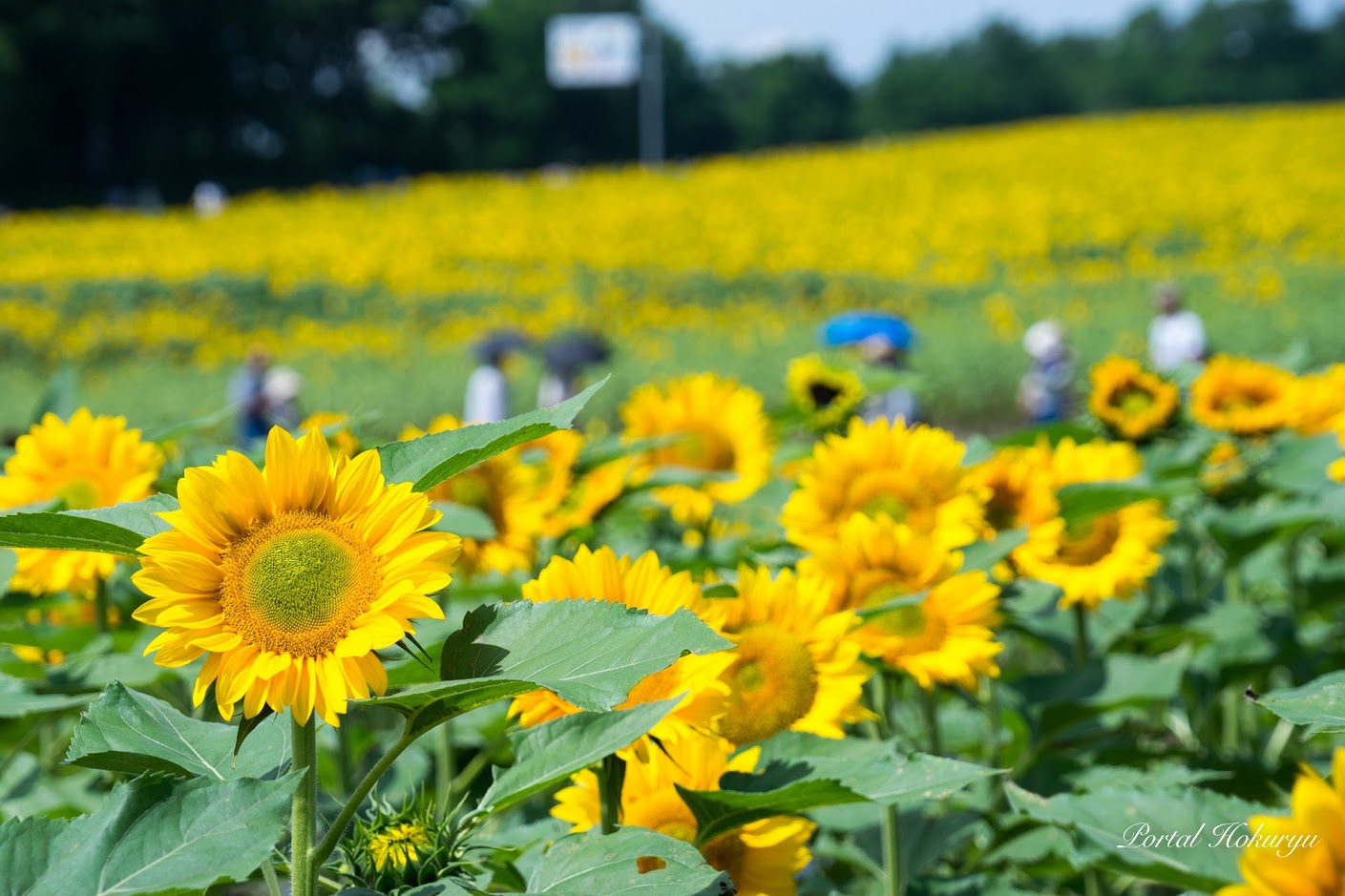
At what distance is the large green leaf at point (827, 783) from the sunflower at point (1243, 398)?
1085 mm

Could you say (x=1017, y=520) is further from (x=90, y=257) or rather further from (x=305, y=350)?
(x=90, y=257)

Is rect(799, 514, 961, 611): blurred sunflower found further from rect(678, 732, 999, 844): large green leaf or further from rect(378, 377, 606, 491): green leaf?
rect(378, 377, 606, 491): green leaf

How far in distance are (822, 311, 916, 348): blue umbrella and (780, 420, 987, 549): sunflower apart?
6.64 feet

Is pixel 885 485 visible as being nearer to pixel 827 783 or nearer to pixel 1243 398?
Answer: pixel 827 783

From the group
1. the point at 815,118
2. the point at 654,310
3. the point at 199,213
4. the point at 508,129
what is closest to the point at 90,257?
the point at 199,213

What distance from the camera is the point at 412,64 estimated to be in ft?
133

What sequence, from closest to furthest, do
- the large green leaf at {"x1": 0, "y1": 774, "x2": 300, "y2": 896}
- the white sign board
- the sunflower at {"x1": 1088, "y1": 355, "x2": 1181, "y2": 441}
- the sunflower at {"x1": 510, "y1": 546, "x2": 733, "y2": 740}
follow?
the large green leaf at {"x1": 0, "y1": 774, "x2": 300, "y2": 896} < the sunflower at {"x1": 510, "y1": 546, "x2": 733, "y2": 740} < the sunflower at {"x1": 1088, "y1": 355, "x2": 1181, "y2": 441} < the white sign board

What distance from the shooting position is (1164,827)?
0.83 meters

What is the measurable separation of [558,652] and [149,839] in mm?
233

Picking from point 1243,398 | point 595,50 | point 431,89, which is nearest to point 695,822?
point 1243,398

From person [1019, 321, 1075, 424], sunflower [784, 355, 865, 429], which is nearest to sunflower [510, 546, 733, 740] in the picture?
sunflower [784, 355, 865, 429]

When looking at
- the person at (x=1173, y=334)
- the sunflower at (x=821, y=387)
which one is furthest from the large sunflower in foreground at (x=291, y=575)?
the person at (x=1173, y=334)

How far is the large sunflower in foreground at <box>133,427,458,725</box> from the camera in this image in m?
0.76

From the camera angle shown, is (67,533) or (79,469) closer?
(67,533)
